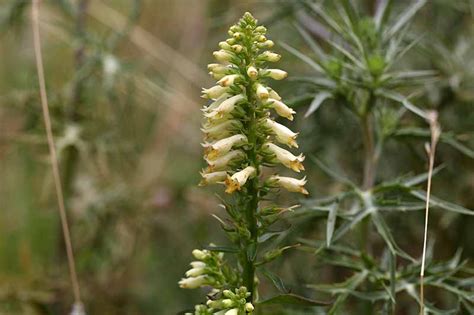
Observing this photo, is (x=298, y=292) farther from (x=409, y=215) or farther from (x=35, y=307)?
(x=35, y=307)

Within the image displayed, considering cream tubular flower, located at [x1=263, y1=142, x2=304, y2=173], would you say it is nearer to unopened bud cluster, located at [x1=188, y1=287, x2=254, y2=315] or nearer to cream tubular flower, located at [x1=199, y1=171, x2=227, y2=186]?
cream tubular flower, located at [x1=199, y1=171, x2=227, y2=186]

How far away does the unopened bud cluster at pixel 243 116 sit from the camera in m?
1.67

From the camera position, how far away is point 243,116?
5.56ft

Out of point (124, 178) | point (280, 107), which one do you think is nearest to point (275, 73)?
point (280, 107)

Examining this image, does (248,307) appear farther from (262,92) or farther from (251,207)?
(262,92)

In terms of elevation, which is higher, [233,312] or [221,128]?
[221,128]

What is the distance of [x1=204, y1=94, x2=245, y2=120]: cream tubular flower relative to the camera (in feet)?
5.36

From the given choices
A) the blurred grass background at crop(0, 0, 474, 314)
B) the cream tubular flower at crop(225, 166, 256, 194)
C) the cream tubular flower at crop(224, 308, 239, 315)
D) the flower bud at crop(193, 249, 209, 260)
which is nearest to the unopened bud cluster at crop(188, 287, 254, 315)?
the cream tubular flower at crop(224, 308, 239, 315)

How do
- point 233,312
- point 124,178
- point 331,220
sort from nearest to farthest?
point 233,312 < point 331,220 < point 124,178

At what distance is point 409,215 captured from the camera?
2.95m

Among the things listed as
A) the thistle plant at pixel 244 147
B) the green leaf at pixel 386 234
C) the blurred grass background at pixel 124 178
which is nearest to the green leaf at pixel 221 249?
the thistle plant at pixel 244 147

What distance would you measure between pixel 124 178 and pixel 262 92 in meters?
2.15

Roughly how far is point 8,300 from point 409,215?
1524 mm

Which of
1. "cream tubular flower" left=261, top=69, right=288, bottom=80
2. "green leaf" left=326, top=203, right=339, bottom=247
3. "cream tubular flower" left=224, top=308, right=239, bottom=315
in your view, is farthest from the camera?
"green leaf" left=326, top=203, right=339, bottom=247
